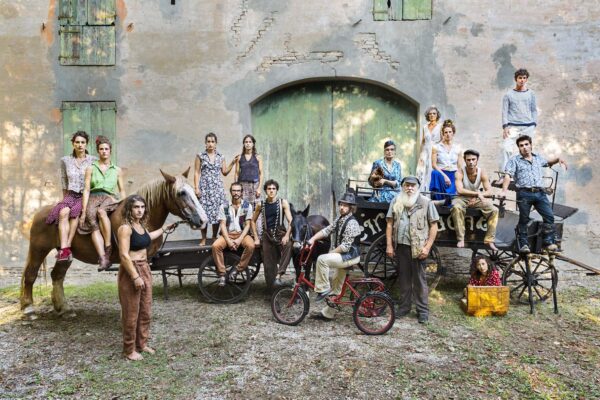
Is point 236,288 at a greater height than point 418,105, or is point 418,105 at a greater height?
point 418,105

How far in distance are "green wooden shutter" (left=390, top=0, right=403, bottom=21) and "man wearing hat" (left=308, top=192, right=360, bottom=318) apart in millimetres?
4583

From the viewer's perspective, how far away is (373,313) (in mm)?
5832

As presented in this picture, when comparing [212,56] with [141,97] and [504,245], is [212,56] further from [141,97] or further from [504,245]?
[504,245]

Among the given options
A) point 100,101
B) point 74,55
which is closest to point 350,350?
point 100,101

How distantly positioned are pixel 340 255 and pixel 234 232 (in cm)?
169

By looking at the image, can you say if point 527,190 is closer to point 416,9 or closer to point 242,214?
point 242,214

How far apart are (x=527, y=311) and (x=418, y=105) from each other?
423 centimetres

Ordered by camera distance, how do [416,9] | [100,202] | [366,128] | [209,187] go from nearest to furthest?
[100,202] → [209,187] → [416,9] → [366,128]

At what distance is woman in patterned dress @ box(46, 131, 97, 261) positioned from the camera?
5.87 meters

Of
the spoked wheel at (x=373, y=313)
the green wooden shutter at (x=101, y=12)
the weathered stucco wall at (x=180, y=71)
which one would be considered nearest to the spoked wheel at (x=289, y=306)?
the spoked wheel at (x=373, y=313)

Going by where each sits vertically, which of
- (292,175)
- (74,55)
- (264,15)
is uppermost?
(264,15)

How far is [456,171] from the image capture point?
22.5 feet

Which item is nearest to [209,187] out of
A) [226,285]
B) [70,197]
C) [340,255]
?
[226,285]

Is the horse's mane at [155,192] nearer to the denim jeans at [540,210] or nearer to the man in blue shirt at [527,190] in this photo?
the man in blue shirt at [527,190]
